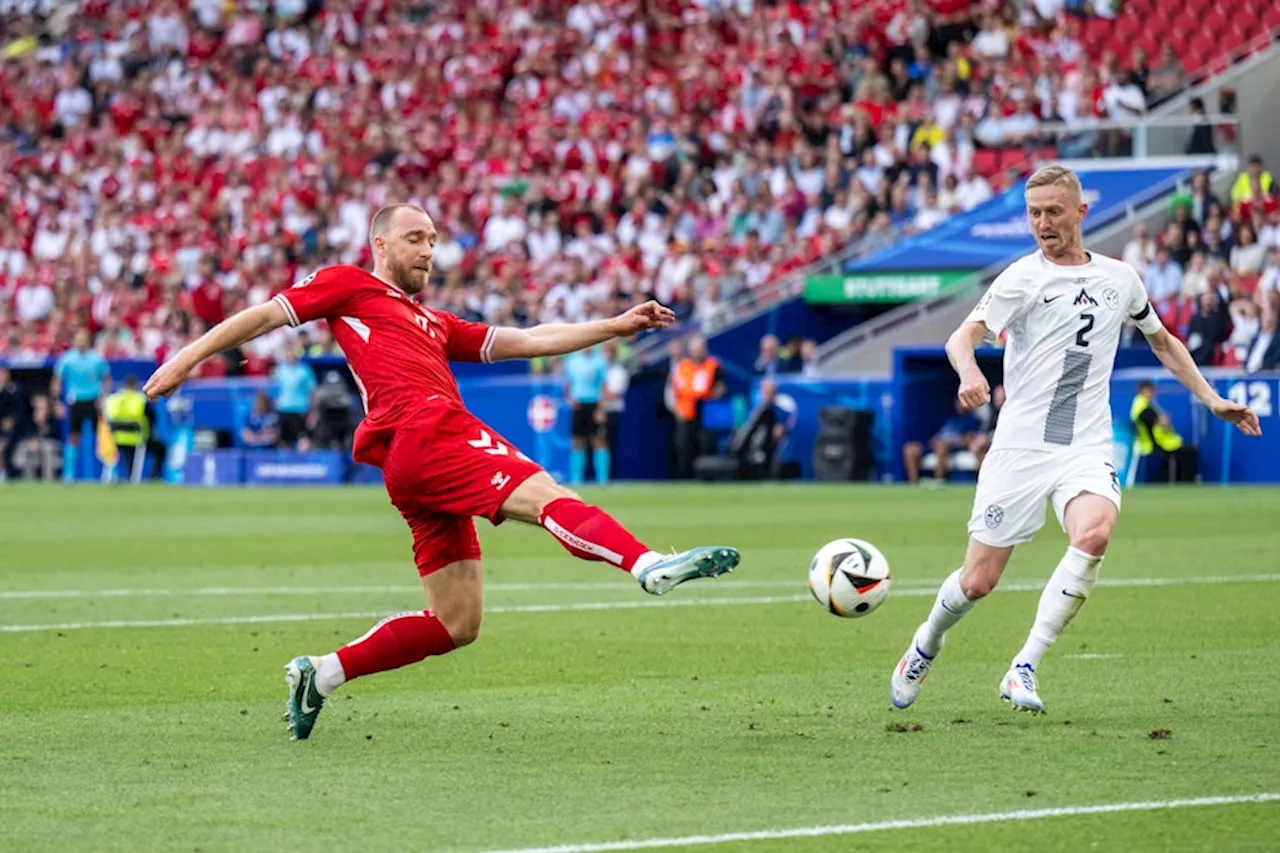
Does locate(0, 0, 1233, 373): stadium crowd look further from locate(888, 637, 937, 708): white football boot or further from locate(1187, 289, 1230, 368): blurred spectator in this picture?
locate(888, 637, 937, 708): white football boot

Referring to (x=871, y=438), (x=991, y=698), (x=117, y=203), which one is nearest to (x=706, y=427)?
(x=871, y=438)

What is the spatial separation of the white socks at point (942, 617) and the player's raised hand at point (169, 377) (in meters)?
3.04

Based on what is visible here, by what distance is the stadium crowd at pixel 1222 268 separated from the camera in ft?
83.7

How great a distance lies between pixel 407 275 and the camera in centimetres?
791

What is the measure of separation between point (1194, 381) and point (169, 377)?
403 centimetres

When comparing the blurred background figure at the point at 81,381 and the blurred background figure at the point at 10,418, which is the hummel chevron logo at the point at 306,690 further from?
the blurred background figure at the point at 10,418

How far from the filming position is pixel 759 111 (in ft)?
111

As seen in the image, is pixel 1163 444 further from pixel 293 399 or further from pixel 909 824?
pixel 909 824

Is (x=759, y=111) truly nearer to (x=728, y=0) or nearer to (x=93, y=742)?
(x=728, y=0)

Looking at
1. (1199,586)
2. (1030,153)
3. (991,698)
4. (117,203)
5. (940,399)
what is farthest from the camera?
(117,203)

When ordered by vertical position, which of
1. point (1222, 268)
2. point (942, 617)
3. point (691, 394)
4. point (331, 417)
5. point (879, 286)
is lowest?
point (331, 417)

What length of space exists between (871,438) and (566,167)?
31.8 ft

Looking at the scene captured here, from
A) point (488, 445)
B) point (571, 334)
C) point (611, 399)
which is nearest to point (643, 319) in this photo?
point (571, 334)

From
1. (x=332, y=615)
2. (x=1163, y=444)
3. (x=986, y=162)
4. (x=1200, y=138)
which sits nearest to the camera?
(x=332, y=615)
